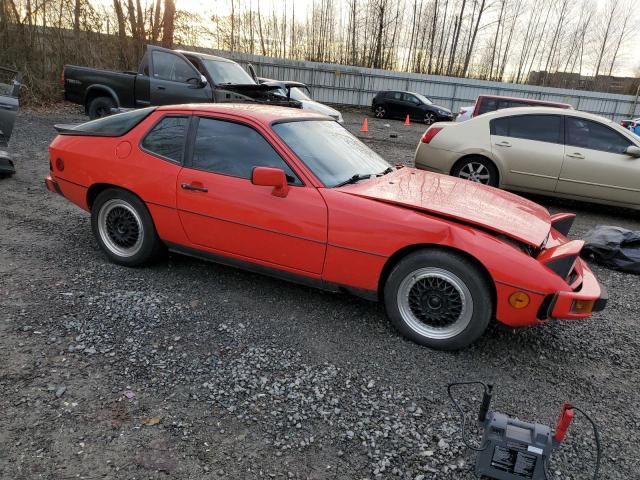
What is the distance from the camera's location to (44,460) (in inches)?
83.2

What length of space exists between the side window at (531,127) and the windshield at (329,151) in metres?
3.95

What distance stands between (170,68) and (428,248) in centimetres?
809

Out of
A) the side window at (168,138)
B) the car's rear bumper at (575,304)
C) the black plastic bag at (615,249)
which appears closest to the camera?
the car's rear bumper at (575,304)

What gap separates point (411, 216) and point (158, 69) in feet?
26.6

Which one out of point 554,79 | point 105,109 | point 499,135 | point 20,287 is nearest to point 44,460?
point 20,287

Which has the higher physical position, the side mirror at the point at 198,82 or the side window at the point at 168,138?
the side mirror at the point at 198,82

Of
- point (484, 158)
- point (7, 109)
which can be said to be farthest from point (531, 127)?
point (7, 109)

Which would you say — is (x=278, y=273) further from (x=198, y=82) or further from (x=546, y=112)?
(x=198, y=82)

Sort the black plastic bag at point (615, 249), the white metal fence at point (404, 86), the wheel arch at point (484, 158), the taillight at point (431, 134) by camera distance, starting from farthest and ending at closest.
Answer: the white metal fence at point (404, 86) < the taillight at point (431, 134) < the wheel arch at point (484, 158) < the black plastic bag at point (615, 249)

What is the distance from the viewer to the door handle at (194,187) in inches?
141

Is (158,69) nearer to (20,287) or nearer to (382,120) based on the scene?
(20,287)

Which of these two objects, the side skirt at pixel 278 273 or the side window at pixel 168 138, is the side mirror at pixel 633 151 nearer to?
the side skirt at pixel 278 273

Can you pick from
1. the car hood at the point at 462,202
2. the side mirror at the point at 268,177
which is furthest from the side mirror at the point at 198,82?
the side mirror at the point at 268,177

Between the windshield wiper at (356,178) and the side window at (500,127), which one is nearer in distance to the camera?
the windshield wiper at (356,178)
